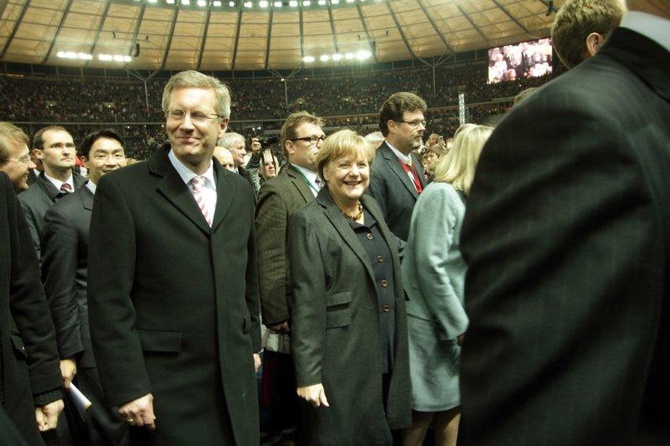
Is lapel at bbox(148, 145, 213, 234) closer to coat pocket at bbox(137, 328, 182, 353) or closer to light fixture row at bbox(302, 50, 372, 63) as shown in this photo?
coat pocket at bbox(137, 328, 182, 353)

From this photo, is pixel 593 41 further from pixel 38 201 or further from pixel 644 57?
pixel 38 201

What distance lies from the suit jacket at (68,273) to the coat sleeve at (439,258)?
1.83 metres

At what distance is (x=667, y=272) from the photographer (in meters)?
0.63

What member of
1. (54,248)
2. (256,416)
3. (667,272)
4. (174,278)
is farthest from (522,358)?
(54,248)

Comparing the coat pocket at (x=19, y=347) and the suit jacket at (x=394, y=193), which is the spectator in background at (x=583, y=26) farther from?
the coat pocket at (x=19, y=347)

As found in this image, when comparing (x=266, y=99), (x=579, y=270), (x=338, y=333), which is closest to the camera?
(x=579, y=270)

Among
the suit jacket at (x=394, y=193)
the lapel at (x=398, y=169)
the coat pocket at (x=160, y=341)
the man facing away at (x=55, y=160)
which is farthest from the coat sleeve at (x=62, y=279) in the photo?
the lapel at (x=398, y=169)

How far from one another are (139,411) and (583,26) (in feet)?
7.23

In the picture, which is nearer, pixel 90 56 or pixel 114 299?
pixel 114 299

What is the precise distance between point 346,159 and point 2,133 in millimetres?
2185

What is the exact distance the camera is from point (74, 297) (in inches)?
121

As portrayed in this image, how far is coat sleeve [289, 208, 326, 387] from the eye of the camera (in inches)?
105

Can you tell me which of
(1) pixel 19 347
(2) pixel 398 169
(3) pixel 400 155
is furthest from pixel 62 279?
(3) pixel 400 155

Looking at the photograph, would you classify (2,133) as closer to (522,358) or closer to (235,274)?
(235,274)
